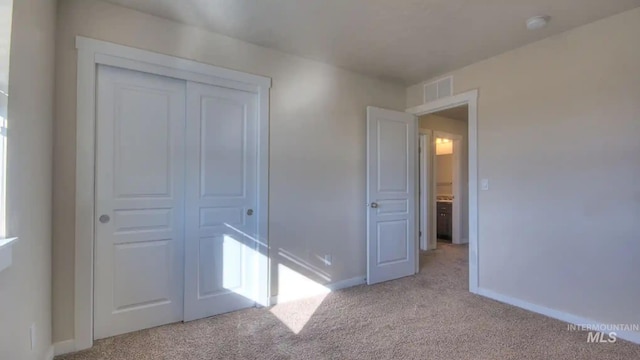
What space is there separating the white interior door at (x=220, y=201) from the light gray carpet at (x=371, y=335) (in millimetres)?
227

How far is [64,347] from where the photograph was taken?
2.15 metres

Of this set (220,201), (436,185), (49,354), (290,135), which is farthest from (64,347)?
(436,185)

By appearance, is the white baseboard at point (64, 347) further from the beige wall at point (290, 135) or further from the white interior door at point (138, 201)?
the white interior door at point (138, 201)

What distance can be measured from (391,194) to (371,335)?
180 cm

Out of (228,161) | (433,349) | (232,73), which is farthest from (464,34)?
(433,349)

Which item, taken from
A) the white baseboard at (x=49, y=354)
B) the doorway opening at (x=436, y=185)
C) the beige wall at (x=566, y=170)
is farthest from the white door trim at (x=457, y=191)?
the white baseboard at (x=49, y=354)

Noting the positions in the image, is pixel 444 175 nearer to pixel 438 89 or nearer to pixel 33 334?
pixel 438 89

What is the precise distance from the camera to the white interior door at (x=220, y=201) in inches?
105

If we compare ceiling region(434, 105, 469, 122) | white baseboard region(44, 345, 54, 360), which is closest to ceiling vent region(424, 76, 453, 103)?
ceiling region(434, 105, 469, 122)

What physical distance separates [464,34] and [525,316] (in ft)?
8.01

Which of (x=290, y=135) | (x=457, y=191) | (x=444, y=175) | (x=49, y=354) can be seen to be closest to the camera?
(x=49, y=354)

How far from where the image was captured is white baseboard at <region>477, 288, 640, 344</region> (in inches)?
91.8

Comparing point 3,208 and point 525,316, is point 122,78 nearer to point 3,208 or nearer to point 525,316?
point 3,208

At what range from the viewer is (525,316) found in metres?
2.77
